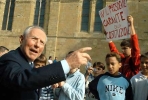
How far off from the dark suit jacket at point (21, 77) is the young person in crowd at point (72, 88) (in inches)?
72.5

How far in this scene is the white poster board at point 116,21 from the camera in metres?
5.20

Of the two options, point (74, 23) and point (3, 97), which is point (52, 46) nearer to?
point (74, 23)

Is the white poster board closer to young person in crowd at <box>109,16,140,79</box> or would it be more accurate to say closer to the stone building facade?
young person in crowd at <box>109,16,140,79</box>

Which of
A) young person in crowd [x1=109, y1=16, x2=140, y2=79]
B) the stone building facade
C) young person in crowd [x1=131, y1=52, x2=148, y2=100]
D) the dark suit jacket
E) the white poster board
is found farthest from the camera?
the stone building facade

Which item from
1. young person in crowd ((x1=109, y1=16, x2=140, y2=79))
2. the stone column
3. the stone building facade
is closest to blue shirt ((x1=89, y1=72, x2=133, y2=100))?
young person in crowd ((x1=109, y1=16, x2=140, y2=79))

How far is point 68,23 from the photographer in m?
17.4

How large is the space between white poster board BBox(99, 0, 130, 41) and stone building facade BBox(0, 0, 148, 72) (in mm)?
10709

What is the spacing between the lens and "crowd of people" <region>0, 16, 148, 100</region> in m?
1.74

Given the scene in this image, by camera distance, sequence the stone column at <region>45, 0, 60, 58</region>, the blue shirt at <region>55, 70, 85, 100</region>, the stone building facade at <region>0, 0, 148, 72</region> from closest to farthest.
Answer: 1. the blue shirt at <region>55, 70, 85, 100</region>
2. the stone building facade at <region>0, 0, 148, 72</region>
3. the stone column at <region>45, 0, 60, 58</region>

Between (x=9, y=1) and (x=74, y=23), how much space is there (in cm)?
588

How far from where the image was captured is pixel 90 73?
8.02 metres

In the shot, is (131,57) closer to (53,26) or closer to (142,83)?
(142,83)

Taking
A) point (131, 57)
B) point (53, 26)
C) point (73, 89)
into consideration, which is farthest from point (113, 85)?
point (53, 26)

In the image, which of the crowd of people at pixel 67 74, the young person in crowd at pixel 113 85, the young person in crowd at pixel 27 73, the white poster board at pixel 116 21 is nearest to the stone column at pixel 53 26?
the crowd of people at pixel 67 74
